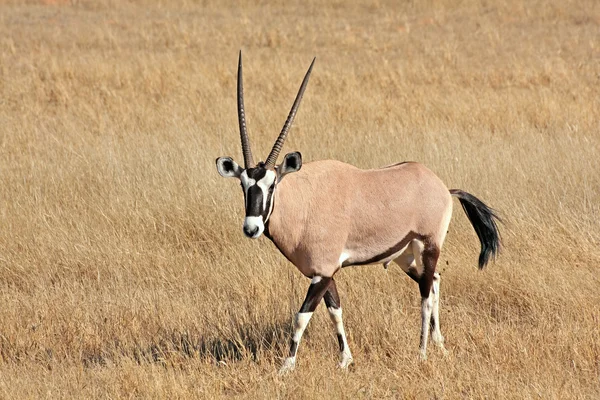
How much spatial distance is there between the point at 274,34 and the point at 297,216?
539 inches

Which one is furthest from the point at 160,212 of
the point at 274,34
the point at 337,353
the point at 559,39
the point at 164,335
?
the point at 559,39

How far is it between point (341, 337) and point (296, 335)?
0.37 meters

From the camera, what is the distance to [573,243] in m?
7.24

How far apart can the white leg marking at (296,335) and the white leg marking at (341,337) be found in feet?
0.82

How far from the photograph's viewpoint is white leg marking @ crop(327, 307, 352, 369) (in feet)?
17.3

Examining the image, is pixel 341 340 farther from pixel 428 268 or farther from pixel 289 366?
pixel 428 268

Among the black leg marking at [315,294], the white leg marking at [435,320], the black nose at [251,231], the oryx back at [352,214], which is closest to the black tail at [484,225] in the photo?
the white leg marking at [435,320]

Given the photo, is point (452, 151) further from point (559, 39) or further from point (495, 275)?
point (559, 39)

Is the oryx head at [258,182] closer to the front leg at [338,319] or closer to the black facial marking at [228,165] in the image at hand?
the black facial marking at [228,165]

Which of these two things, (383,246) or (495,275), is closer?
(383,246)

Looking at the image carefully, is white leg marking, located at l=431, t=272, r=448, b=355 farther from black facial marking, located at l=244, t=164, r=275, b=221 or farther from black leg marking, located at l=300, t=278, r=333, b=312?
black facial marking, located at l=244, t=164, r=275, b=221

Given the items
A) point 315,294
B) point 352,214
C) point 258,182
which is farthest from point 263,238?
point 258,182

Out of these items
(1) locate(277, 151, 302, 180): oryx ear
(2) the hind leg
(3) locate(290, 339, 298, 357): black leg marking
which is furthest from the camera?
(2) the hind leg

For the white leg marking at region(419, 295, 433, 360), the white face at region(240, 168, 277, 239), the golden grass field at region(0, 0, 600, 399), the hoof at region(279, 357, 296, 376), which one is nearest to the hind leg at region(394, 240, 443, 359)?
the white leg marking at region(419, 295, 433, 360)
